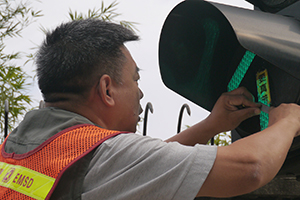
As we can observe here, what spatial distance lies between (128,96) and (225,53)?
1.90ft

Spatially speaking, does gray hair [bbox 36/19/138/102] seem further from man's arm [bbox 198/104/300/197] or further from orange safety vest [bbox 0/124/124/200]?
man's arm [bbox 198/104/300/197]

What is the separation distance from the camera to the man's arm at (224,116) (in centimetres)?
147

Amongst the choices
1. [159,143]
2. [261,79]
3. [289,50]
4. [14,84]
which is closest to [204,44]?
[261,79]

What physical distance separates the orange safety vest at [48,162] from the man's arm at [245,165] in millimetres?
342

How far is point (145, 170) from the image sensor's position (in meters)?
1.00

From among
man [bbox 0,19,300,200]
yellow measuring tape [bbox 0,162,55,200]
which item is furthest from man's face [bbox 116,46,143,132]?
yellow measuring tape [bbox 0,162,55,200]

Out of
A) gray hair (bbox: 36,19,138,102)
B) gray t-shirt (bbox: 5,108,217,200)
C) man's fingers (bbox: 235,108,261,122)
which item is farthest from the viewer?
man's fingers (bbox: 235,108,261,122)

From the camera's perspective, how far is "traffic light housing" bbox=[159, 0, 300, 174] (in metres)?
1.07

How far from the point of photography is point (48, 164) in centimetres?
104

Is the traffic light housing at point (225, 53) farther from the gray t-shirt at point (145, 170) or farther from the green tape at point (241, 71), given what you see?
the gray t-shirt at point (145, 170)

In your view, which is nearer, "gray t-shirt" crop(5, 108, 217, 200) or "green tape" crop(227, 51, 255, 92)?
"gray t-shirt" crop(5, 108, 217, 200)

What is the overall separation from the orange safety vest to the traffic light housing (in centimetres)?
56

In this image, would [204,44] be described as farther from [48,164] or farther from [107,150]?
[48,164]

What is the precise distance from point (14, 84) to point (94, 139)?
13.8 feet
